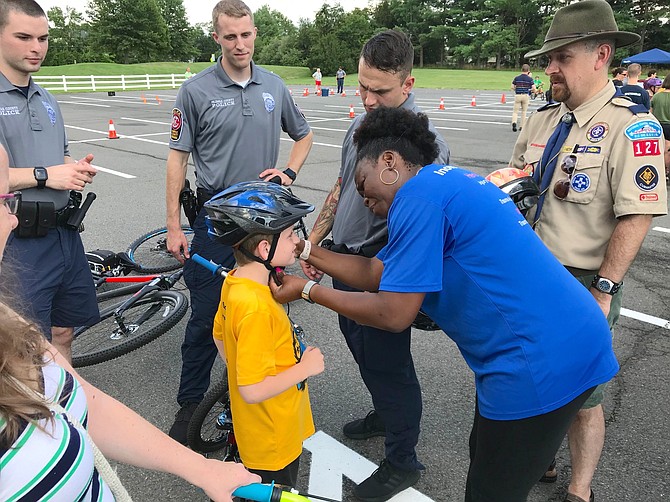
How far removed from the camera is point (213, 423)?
3.04 metres

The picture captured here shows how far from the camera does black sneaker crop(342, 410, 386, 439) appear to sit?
10.2 ft

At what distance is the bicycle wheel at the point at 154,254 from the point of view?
5.36 m

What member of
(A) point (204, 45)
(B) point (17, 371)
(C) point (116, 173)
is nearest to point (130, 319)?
(B) point (17, 371)

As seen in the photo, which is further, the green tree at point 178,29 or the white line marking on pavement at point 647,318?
the green tree at point 178,29

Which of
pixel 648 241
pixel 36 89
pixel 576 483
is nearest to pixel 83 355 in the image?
pixel 36 89

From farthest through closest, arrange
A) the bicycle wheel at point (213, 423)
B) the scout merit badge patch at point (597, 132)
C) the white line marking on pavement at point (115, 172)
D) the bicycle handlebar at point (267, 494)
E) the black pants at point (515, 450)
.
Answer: the white line marking on pavement at point (115, 172), the bicycle wheel at point (213, 423), the scout merit badge patch at point (597, 132), the black pants at point (515, 450), the bicycle handlebar at point (267, 494)

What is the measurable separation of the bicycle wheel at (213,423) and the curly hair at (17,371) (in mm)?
1691

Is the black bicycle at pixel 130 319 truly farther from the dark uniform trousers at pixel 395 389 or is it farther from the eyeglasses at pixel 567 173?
the eyeglasses at pixel 567 173

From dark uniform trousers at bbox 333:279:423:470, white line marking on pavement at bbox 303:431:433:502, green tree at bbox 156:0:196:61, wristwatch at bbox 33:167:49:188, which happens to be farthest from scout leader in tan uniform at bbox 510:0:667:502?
green tree at bbox 156:0:196:61

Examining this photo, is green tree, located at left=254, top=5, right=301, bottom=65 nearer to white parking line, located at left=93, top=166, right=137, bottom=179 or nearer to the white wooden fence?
the white wooden fence

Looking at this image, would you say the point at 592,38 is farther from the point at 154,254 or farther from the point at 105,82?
the point at 105,82

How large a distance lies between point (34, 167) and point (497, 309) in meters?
2.53

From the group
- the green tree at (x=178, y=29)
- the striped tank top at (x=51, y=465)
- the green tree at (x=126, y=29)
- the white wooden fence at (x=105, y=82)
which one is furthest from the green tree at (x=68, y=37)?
the striped tank top at (x=51, y=465)

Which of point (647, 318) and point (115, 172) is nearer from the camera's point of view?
point (647, 318)
